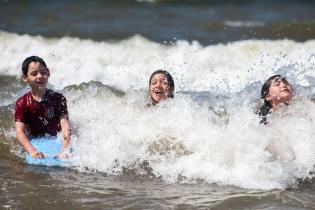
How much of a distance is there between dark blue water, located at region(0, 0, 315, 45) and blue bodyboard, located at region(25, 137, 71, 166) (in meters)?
7.71

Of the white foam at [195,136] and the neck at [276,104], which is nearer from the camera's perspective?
the white foam at [195,136]

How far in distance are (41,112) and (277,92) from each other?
2465 millimetres

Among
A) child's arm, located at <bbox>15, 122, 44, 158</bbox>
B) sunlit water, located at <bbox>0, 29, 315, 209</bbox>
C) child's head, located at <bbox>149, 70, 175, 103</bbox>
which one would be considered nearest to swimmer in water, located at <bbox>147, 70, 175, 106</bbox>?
child's head, located at <bbox>149, 70, 175, 103</bbox>

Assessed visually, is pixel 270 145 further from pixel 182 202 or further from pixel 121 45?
pixel 121 45

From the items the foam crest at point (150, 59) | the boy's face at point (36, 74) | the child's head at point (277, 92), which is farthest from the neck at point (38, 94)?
the foam crest at point (150, 59)

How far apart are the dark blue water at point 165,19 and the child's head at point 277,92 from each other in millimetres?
7171

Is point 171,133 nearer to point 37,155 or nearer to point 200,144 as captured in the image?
point 200,144

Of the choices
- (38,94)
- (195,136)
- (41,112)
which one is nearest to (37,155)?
(41,112)

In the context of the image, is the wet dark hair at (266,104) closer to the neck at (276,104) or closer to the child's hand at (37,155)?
the neck at (276,104)

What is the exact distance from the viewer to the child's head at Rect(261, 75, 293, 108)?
6.13 meters

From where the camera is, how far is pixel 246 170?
16.6 feet

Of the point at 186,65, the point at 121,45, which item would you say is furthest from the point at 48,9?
the point at 186,65

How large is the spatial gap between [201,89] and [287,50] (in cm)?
344

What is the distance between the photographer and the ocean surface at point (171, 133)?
15.4ft
